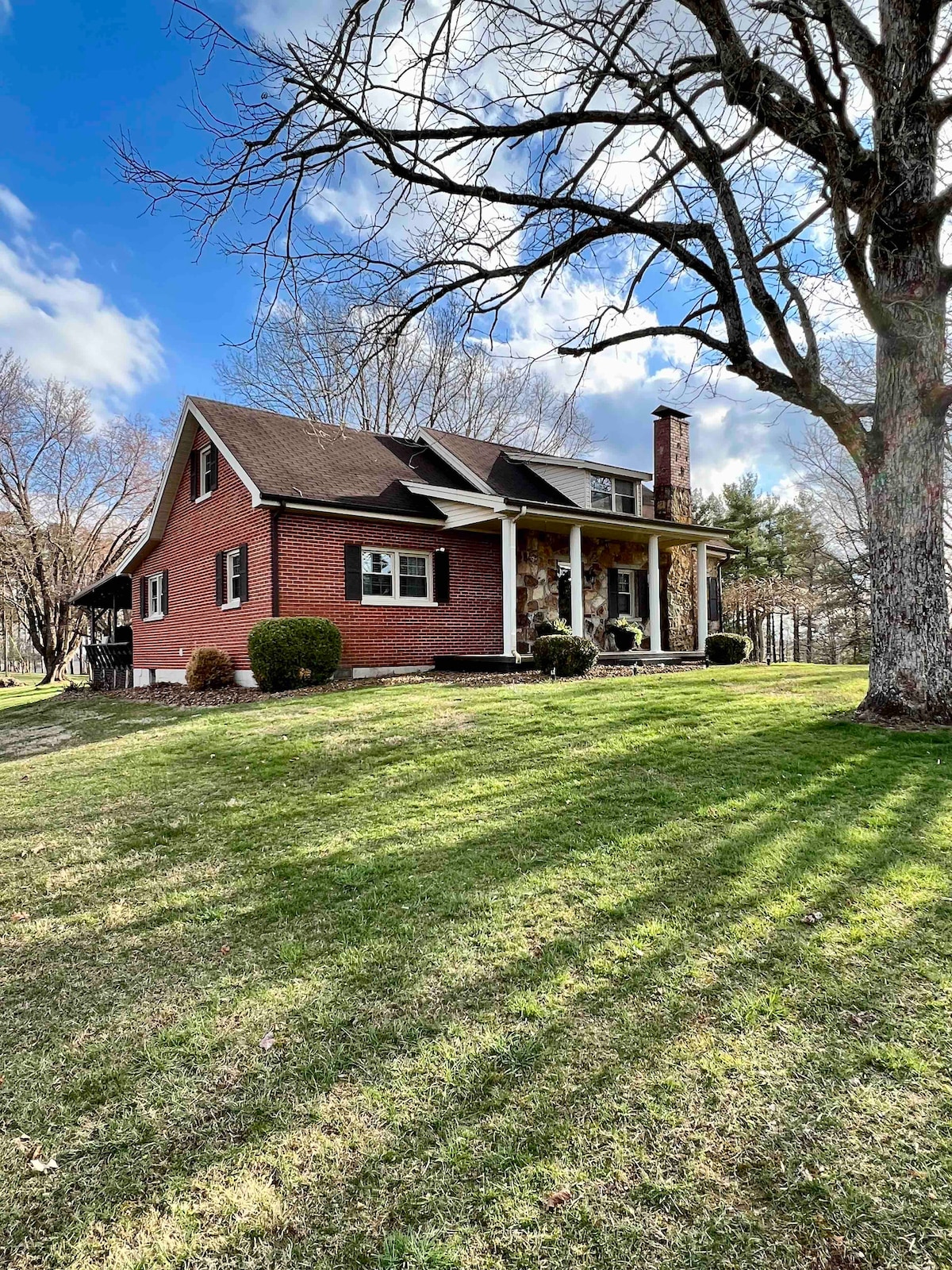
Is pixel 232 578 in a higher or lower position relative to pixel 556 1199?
higher

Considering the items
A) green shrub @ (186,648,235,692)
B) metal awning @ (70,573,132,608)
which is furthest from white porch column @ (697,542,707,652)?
metal awning @ (70,573,132,608)

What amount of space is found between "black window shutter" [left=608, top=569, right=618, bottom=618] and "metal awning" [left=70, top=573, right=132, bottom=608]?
14.9 metres

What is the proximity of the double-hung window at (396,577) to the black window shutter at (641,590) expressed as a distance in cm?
668

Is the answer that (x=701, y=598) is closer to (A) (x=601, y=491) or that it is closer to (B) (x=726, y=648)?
(B) (x=726, y=648)

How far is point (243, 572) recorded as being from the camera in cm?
1340

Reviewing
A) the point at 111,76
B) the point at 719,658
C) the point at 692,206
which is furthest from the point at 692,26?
the point at 719,658

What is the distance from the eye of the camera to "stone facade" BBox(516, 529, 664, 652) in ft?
51.0

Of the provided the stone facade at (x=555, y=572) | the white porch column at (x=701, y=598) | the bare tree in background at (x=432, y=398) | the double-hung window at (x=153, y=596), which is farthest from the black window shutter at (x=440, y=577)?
the double-hung window at (x=153, y=596)

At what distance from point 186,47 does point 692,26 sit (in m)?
5.20

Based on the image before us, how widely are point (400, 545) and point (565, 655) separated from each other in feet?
15.4

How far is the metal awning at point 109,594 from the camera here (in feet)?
67.4

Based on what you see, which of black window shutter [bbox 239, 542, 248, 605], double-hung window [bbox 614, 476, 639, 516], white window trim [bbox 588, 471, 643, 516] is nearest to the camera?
black window shutter [bbox 239, 542, 248, 605]

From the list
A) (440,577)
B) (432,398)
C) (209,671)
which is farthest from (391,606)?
(432,398)

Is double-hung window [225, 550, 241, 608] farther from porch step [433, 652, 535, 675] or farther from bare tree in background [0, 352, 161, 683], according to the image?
bare tree in background [0, 352, 161, 683]
